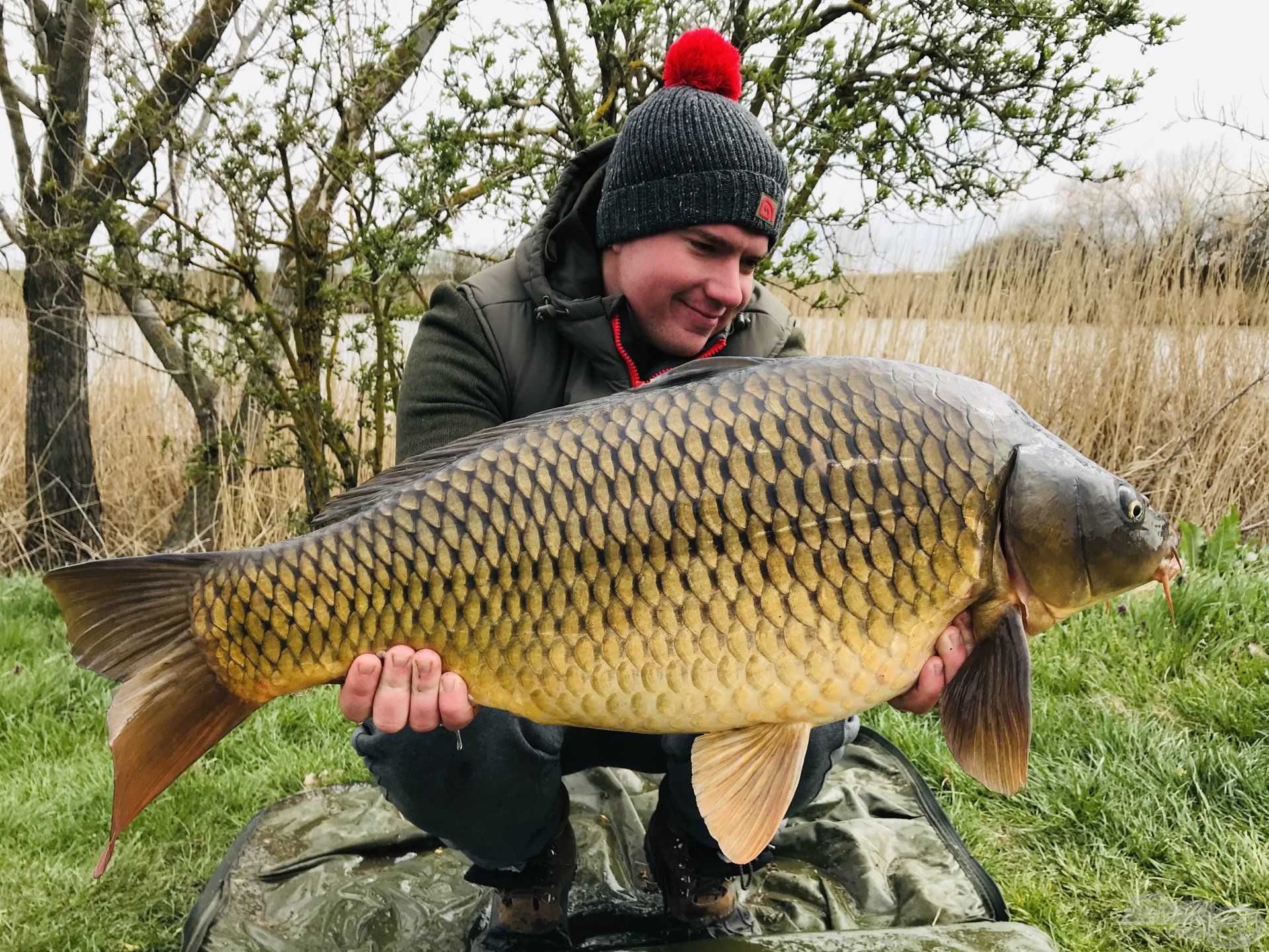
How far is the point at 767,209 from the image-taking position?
4.81ft

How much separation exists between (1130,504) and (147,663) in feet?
3.39

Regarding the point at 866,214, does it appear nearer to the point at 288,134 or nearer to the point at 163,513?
the point at 288,134

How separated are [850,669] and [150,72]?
2.66 m

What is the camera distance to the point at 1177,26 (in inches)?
117

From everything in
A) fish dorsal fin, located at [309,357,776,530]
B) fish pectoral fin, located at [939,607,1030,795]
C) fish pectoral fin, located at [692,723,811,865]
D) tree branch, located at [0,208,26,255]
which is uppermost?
tree branch, located at [0,208,26,255]

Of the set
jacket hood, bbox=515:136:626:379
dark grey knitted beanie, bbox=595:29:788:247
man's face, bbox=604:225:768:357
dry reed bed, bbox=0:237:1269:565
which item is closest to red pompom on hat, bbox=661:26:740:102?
dark grey knitted beanie, bbox=595:29:788:247

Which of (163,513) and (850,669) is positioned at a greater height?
(850,669)

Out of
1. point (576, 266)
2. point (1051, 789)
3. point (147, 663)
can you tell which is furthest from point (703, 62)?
point (1051, 789)

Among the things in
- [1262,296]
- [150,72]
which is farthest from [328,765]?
[1262,296]

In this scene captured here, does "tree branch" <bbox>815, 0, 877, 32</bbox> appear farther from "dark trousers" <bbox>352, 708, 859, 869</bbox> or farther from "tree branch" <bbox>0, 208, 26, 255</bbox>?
"tree branch" <bbox>0, 208, 26, 255</bbox>

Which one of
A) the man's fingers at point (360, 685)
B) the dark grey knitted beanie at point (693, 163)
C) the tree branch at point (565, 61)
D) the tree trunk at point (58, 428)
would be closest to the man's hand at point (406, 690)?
the man's fingers at point (360, 685)

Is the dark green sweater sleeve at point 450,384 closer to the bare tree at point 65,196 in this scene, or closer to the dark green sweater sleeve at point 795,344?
the dark green sweater sleeve at point 795,344

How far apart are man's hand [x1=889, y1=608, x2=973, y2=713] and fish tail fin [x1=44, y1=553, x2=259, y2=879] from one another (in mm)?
726

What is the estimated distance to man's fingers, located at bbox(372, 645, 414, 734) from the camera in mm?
1022
